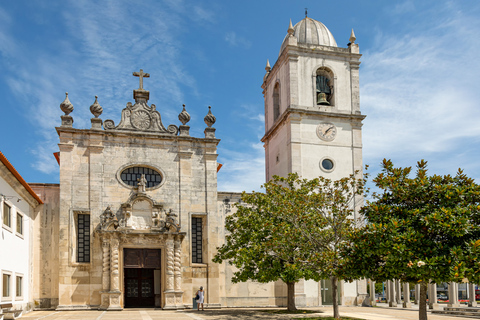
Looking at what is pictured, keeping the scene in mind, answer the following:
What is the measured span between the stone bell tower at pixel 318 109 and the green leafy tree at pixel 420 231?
564 inches

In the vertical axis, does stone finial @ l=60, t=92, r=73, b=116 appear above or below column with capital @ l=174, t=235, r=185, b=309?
above

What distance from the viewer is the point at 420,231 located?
15.3m

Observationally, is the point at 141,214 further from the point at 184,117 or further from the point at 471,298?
the point at 471,298

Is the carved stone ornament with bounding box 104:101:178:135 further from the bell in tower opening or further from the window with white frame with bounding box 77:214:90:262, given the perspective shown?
the bell in tower opening

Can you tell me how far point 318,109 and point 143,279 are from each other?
47.0 ft

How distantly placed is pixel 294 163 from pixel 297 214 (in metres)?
9.99

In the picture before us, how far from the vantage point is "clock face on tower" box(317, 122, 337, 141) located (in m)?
31.7

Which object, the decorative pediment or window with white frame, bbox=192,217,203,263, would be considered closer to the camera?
window with white frame, bbox=192,217,203,263

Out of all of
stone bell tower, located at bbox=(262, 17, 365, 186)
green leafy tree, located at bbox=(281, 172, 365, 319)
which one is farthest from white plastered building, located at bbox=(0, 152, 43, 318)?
stone bell tower, located at bbox=(262, 17, 365, 186)

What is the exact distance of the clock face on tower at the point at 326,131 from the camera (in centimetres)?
3169

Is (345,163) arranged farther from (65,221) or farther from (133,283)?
(65,221)

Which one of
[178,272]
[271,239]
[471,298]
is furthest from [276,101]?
[471,298]

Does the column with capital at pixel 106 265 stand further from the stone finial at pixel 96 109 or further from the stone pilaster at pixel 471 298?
the stone pilaster at pixel 471 298

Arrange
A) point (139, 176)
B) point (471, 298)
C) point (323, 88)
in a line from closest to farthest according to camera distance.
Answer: point (139, 176)
point (471, 298)
point (323, 88)
